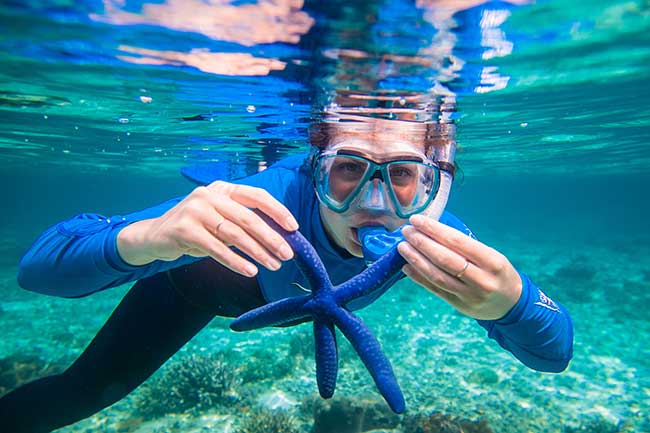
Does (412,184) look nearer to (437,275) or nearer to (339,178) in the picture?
(339,178)

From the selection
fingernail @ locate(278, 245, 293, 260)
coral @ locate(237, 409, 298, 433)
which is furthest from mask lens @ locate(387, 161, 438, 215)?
coral @ locate(237, 409, 298, 433)

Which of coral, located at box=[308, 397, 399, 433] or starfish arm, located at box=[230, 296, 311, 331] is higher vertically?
starfish arm, located at box=[230, 296, 311, 331]

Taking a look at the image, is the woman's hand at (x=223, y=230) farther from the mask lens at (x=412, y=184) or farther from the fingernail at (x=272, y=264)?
→ the mask lens at (x=412, y=184)

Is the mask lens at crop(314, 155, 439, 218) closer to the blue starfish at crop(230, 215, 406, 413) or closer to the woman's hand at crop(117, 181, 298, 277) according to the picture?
the blue starfish at crop(230, 215, 406, 413)

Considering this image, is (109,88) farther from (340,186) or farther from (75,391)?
(340,186)

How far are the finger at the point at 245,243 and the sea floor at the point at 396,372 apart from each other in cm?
584

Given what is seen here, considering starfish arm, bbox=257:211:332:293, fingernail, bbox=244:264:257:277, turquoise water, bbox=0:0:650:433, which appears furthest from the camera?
turquoise water, bbox=0:0:650:433

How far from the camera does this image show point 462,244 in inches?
77.3

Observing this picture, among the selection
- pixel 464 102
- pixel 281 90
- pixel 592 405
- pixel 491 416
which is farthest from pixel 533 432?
pixel 281 90

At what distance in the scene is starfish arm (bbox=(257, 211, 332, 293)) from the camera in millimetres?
2398

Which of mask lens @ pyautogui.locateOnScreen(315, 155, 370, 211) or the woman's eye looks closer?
mask lens @ pyautogui.locateOnScreen(315, 155, 370, 211)

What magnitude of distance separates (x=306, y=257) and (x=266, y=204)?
0.42 m

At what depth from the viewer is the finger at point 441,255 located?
193cm

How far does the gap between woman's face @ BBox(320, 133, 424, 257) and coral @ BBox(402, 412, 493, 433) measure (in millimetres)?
4455
